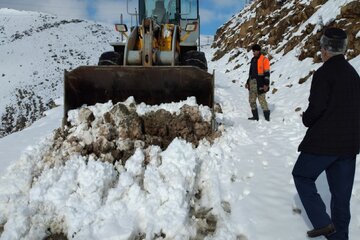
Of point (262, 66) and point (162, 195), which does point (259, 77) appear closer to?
point (262, 66)

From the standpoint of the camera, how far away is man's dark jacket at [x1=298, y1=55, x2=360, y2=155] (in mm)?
2967

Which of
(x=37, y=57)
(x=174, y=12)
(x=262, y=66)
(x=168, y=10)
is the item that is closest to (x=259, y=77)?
(x=262, y=66)

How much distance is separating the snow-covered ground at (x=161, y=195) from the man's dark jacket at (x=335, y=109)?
954 mm

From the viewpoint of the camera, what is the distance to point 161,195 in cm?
388

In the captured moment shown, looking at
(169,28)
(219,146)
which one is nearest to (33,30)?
(169,28)

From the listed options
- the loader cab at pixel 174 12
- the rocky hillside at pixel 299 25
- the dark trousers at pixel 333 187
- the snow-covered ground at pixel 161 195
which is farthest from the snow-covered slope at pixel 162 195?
the rocky hillside at pixel 299 25

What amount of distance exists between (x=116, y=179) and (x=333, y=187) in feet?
7.69

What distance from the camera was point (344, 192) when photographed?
307 centimetres

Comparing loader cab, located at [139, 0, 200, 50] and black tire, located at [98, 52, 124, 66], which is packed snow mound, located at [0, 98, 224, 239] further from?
loader cab, located at [139, 0, 200, 50]

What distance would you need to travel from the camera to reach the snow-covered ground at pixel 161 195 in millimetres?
3453

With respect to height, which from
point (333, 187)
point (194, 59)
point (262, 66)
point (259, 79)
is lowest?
point (333, 187)

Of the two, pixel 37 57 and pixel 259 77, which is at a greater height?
pixel 37 57

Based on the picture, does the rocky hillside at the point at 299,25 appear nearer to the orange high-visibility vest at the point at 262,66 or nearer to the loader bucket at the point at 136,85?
the orange high-visibility vest at the point at 262,66

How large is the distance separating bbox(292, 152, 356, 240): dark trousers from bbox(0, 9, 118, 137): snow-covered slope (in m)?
9.85
